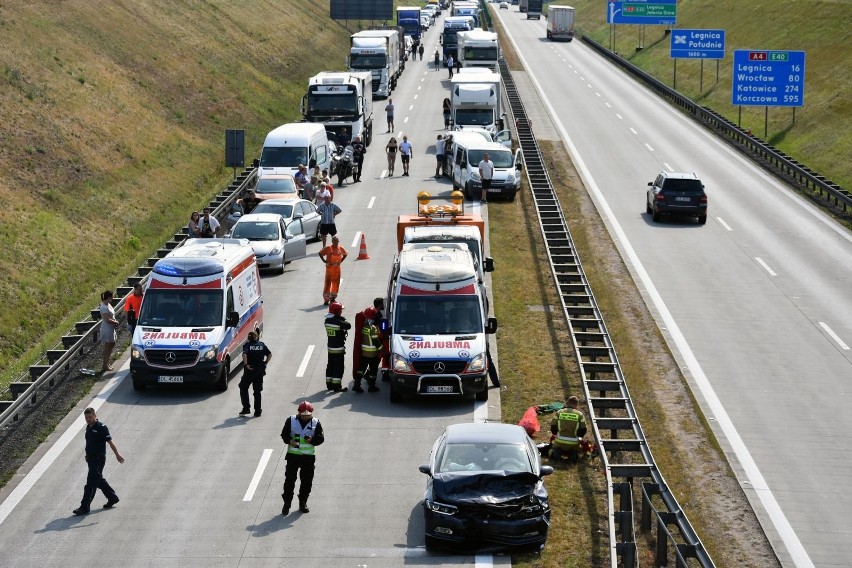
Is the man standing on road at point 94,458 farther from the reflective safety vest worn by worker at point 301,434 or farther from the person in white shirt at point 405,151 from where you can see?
the person in white shirt at point 405,151

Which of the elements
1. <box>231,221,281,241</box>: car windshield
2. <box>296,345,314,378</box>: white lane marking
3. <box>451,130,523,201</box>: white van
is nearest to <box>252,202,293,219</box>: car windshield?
<box>231,221,281,241</box>: car windshield

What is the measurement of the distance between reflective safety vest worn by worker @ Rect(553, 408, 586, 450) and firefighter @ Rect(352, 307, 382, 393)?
474cm

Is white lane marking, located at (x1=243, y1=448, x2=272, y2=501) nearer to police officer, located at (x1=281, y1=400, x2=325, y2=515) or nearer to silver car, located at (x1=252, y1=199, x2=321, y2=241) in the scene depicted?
police officer, located at (x1=281, y1=400, x2=325, y2=515)

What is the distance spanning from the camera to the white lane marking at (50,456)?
18172 mm

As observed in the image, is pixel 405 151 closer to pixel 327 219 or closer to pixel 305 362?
pixel 327 219

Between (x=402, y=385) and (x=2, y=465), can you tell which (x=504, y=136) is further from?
(x=2, y=465)

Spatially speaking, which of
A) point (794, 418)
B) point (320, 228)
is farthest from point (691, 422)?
point (320, 228)

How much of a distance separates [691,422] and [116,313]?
12.6 meters

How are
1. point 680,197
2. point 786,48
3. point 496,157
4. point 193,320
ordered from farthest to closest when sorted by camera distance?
point 786,48, point 496,157, point 680,197, point 193,320

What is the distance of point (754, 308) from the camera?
103 feet

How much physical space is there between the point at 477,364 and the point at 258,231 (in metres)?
12.7

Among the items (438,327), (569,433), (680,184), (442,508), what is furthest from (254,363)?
(680,184)

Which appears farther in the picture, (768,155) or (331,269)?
(768,155)

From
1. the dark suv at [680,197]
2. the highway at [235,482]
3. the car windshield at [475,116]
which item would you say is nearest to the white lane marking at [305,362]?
the highway at [235,482]
